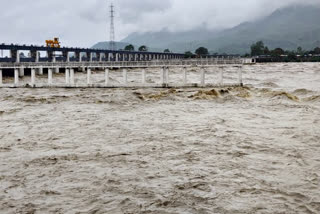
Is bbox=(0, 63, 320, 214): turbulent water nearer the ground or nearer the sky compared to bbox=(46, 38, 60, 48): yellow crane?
nearer the ground

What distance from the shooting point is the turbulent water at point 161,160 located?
14.4 metres

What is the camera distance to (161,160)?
20.2m

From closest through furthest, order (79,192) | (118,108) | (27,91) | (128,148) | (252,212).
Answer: (252,212)
(79,192)
(128,148)
(118,108)
(27,91)

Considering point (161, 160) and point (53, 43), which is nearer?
point (161, 160)

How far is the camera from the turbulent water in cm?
1445

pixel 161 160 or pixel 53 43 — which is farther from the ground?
pixel 53 43

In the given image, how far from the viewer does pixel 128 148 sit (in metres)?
23.0

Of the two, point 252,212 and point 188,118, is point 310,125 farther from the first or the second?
point 252,212

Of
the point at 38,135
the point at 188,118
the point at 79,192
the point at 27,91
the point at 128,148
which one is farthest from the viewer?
the point at 27,91

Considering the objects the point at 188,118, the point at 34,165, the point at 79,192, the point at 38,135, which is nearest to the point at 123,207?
the point at 79,192

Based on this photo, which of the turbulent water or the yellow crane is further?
the yellow crane

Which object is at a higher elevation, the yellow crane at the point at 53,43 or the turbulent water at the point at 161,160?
the yellow crane at the point at 53,43

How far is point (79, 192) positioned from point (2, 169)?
6.13m

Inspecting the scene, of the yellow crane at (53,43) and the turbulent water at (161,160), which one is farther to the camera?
the yellow crane at (53,43)
